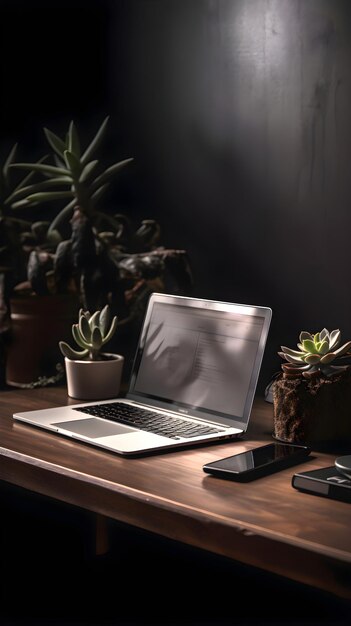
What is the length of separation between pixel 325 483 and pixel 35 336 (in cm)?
97

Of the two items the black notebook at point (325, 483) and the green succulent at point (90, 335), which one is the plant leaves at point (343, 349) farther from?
the green succulent at point (90, 335)

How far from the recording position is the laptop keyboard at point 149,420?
142 centimetres

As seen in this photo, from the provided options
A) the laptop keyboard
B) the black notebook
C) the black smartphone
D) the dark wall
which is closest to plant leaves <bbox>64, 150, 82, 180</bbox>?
the dark wall

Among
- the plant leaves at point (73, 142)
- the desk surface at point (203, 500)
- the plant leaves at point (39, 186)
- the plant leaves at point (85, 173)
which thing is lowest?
the desk surface at point (203, 500)

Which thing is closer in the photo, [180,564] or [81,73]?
[180,564]

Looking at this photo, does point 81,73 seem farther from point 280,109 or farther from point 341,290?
point 341,290

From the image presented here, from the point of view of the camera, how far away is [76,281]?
193cm

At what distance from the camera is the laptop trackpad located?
1.39 meters

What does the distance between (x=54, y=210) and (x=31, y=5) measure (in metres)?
0.56

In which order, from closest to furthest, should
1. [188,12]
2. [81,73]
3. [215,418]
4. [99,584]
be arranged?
[215,418], [99,584], [188,12], [81,73]

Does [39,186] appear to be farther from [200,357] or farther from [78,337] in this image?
[200,357]

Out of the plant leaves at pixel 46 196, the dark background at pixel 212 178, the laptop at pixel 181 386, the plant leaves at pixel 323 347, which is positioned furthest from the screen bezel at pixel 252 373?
the plant leaves at pixel 46 196

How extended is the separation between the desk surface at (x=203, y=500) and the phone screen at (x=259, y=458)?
0.8 inches

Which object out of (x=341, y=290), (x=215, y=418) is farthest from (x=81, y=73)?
(x=215, y=418)
